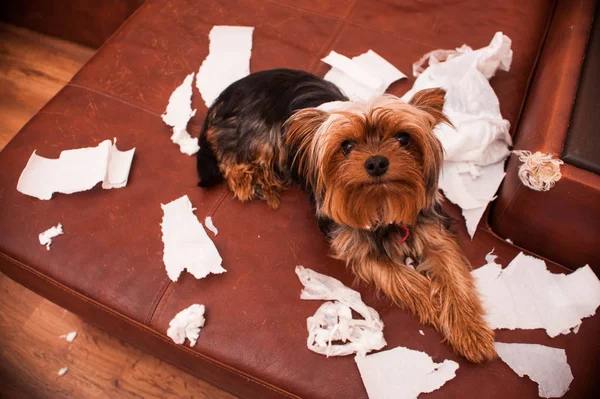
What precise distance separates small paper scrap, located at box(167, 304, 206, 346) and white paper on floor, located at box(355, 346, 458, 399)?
58 centimetres

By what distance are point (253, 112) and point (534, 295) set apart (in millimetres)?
1358

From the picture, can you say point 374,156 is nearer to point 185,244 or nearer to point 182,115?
point 185,244

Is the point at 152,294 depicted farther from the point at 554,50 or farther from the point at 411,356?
the point at 554,50

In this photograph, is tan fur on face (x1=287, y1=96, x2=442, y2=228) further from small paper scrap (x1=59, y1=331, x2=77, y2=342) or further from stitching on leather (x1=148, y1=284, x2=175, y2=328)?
small paper scrap (x1=59, y1=331, x2=77, y2=342)

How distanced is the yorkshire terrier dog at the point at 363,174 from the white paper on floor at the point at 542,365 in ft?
0.23

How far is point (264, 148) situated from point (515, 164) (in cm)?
105

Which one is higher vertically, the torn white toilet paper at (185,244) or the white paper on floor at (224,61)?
the white paper on floor at (224,61)

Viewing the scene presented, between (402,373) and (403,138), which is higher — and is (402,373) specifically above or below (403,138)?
below

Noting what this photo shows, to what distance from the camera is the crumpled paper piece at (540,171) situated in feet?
5.44

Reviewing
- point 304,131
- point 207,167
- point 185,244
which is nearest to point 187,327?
point 185,244

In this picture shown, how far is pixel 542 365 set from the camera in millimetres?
1627

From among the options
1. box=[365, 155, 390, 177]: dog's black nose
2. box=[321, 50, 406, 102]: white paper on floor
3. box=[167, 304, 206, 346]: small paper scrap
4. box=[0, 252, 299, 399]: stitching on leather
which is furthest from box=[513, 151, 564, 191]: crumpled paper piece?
box=[167, 304, 206, 346]: small paper scrap

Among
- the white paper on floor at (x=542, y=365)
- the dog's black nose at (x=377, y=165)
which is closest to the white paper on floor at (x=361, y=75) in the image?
the dog's black nose at (x=377, y=165)

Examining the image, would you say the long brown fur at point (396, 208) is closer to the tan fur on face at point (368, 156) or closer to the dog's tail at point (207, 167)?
the tan fur on face at point (368, 156)
